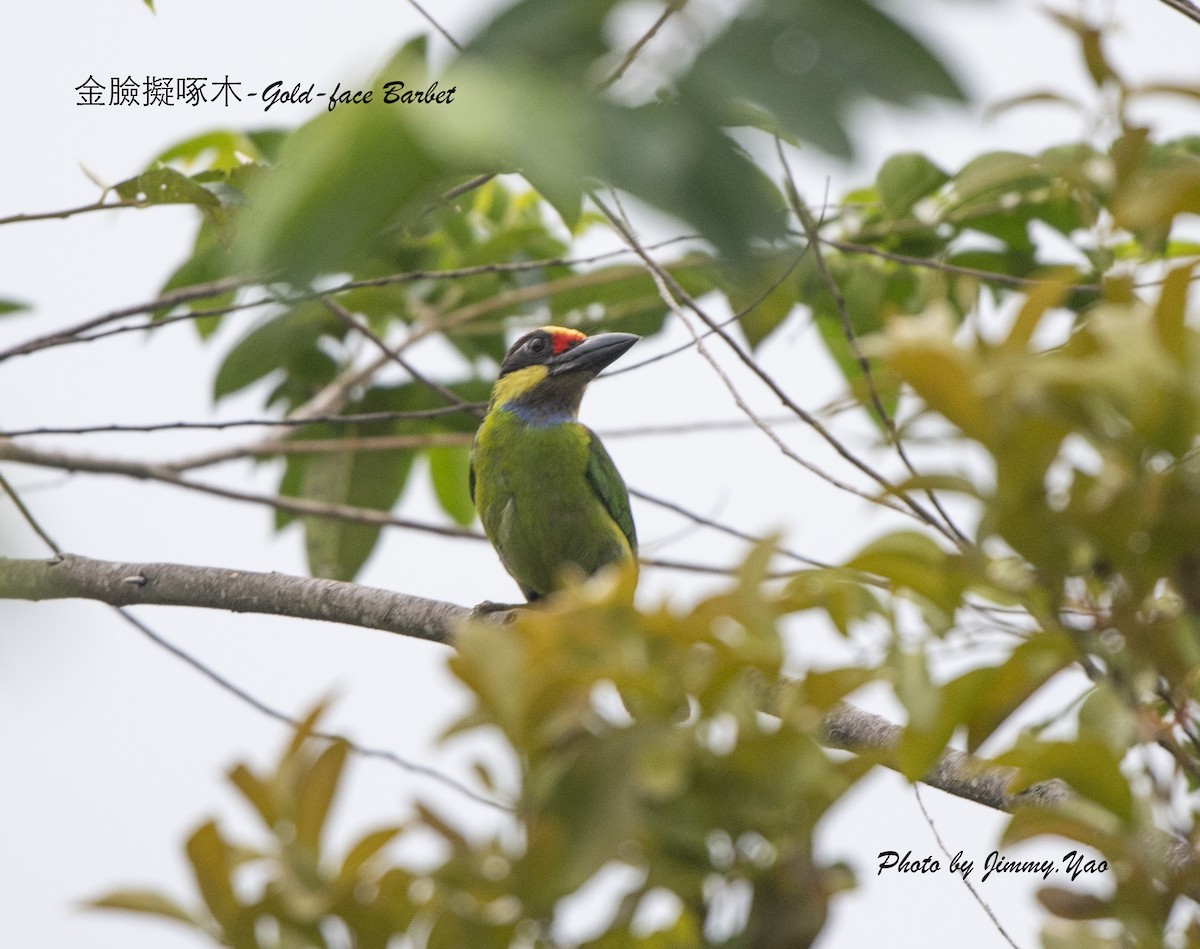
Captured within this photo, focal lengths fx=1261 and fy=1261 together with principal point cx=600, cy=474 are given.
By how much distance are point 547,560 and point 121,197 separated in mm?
2321

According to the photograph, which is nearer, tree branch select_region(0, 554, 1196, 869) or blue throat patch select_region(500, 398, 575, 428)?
tree branch select_region(0, 554, 1196, 869)

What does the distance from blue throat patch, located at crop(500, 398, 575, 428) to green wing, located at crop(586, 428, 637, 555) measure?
16 centimetres

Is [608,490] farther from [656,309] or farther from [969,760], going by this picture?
[969,760]

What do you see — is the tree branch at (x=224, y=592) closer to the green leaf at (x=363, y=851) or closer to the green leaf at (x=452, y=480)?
the green leaf at (x=452, y=480)

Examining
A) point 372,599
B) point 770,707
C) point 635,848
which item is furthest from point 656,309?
point 635,848

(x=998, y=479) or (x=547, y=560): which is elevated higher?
(x=547, y=560)

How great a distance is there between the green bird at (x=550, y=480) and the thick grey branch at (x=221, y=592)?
4.71ft

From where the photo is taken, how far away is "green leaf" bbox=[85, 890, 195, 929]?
124 centimetres

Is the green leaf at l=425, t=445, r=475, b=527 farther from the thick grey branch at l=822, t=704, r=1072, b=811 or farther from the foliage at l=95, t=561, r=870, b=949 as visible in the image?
the foliage at l=95, t=561, r=870, b=949

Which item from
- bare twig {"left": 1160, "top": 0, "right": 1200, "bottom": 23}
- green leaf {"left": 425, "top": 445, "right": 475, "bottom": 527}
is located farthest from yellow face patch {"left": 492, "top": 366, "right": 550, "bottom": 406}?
bare twig {"left": 1160, "top": 0, "right": 1200, "bottom": 23}

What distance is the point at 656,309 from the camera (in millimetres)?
4609

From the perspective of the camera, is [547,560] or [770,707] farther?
[547,560]

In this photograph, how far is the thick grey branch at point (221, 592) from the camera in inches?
129

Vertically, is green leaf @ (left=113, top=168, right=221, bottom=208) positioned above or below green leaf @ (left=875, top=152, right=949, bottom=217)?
below
